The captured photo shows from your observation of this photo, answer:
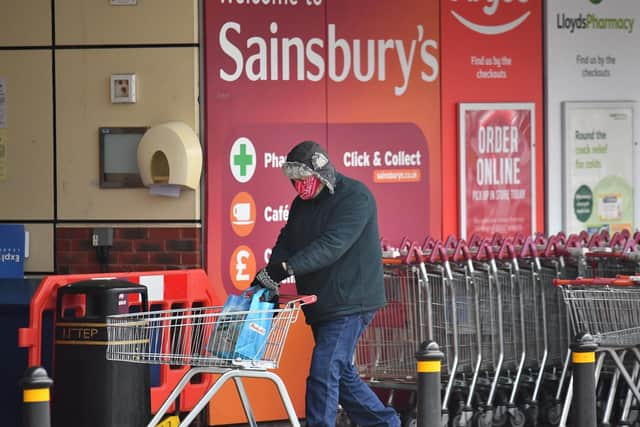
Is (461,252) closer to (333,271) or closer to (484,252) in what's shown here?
(484,252)

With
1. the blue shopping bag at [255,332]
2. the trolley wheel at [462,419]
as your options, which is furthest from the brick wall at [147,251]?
the blue shopping bag at [255,332]

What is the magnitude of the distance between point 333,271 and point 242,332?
41.6 inches

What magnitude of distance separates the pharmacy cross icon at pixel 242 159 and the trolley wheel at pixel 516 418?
8.35 feet

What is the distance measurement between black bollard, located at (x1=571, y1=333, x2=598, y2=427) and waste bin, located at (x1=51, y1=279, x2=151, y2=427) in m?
2.37

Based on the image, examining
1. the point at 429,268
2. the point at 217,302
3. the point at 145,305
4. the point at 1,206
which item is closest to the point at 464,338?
the point at 429,268

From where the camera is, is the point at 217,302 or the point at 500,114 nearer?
the point at 217,302

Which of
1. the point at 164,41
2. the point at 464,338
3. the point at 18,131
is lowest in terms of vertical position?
the point at 464,338

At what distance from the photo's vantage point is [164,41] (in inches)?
366

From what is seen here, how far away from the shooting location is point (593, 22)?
34.5ft

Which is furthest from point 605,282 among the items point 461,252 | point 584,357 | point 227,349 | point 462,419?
point 227,349

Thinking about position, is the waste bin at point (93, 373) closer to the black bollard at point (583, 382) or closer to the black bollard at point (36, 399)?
the black bollard at point (36, 399)

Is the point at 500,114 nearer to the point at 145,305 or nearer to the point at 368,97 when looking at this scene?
the point at 368,97

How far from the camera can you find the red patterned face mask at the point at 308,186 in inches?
287

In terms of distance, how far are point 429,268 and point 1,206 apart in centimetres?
320
